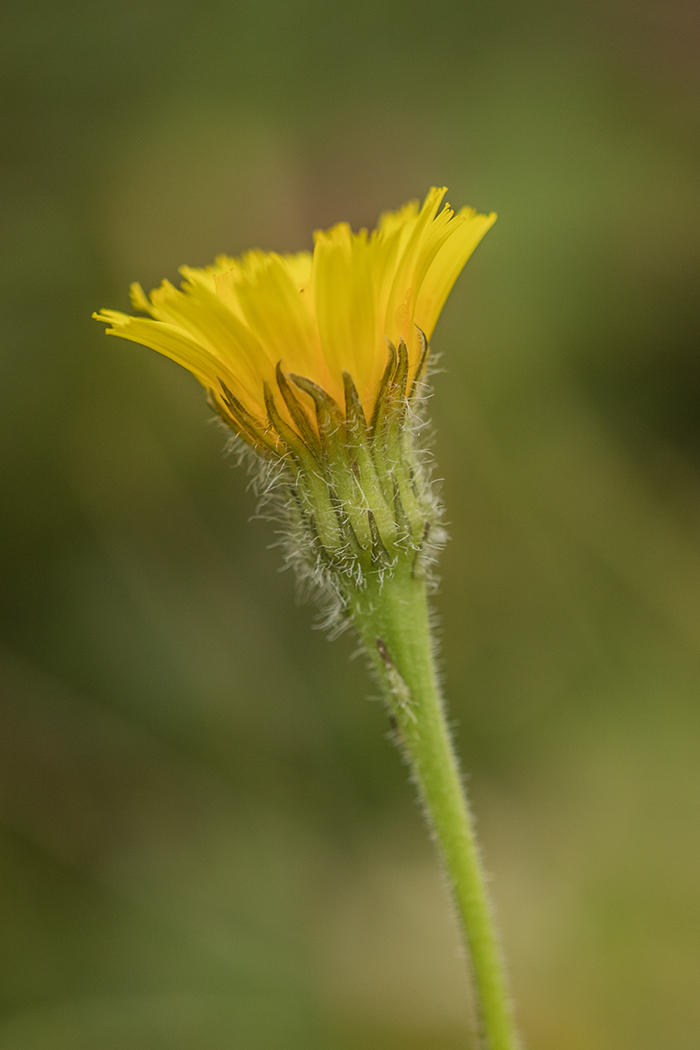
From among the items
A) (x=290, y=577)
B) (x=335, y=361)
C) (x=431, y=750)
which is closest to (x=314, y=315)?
(x=335, y=361)

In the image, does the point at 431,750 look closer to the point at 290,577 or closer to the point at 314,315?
the point at 314,315

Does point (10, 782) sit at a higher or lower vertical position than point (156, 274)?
lower

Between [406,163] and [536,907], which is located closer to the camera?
[536,907]

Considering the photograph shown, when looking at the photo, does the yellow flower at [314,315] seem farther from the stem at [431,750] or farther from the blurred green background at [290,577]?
the blurred green background at [290,577]

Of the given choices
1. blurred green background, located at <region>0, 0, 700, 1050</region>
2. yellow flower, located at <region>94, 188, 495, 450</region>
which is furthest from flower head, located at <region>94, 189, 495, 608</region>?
blurred green background, located at <region>0, 0, 700, 1050</region>

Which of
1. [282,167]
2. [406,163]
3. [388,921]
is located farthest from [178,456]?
[388,921]

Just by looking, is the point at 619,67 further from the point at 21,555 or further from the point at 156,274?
the point at 21,555

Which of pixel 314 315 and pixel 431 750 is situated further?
pixel 431 750
